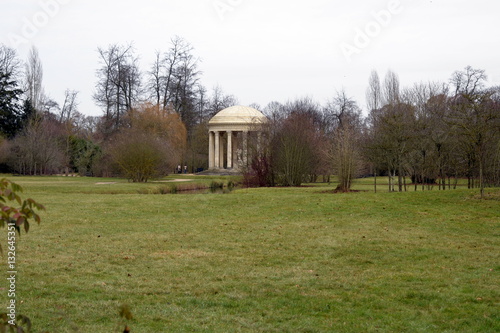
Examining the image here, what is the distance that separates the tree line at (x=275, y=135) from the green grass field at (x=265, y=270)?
24.3 feet

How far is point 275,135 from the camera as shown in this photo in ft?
123

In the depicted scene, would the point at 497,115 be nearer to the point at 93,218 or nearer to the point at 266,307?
the point at 93,218

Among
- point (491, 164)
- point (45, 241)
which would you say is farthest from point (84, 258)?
point (491, 164)

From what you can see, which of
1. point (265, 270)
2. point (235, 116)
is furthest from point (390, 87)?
point (265, 270)

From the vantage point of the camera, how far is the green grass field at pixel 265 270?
22.2ft

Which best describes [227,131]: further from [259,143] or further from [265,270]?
[265,270]

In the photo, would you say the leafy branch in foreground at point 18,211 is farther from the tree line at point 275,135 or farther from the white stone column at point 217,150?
the white stone column at point 217,150

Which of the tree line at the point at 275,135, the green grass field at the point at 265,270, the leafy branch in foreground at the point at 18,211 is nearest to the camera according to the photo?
the leafy branch in foreground at the point at 18,211

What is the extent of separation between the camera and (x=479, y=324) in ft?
21.6

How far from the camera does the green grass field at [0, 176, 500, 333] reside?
22.2 feet

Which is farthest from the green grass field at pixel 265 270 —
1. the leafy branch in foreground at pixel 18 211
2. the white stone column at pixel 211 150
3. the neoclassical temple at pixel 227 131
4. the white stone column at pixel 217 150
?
the white stone column at pixel 211 150

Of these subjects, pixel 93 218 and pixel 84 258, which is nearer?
pixel 84 258

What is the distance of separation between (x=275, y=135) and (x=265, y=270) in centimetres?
2835

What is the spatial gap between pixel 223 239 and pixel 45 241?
13.0 feet
